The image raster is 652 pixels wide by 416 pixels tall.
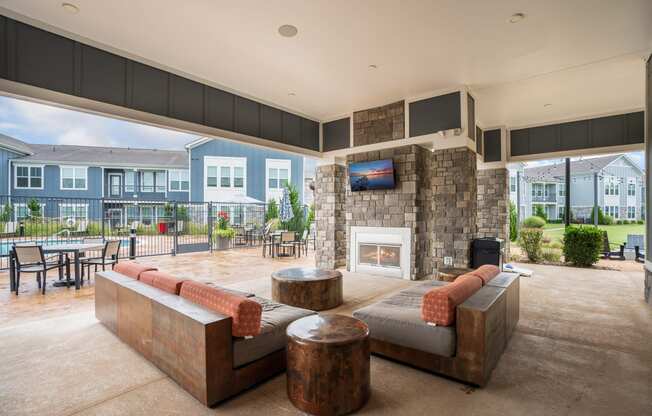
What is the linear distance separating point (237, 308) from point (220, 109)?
4445mm

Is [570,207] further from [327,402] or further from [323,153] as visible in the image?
[327,402]

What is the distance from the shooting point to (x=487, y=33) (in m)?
3.99

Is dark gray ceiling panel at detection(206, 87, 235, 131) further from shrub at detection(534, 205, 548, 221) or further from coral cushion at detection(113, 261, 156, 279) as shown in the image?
shrub at detection(534, 205, 548, 221)

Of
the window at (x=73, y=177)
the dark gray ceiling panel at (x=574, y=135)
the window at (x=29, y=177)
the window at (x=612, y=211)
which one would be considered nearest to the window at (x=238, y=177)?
the window at (x=73, y=177)

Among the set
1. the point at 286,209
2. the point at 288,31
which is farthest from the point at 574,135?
the point at 286,209

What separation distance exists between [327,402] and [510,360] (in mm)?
1790

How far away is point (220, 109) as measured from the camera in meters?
5.69

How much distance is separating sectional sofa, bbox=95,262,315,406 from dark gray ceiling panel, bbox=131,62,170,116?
9.42ft

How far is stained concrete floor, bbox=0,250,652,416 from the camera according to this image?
2115mm

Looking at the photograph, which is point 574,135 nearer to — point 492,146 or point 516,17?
point 492,146

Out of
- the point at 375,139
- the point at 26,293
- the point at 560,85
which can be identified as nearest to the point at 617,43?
the point at 560,85

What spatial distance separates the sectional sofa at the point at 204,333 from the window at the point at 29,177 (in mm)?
16143

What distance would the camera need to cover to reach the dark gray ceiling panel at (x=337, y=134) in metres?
7.31

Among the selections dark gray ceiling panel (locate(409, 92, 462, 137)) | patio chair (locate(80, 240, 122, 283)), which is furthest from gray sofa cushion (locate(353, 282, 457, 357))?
patio chair (locate(80, 240, 122, 283))
